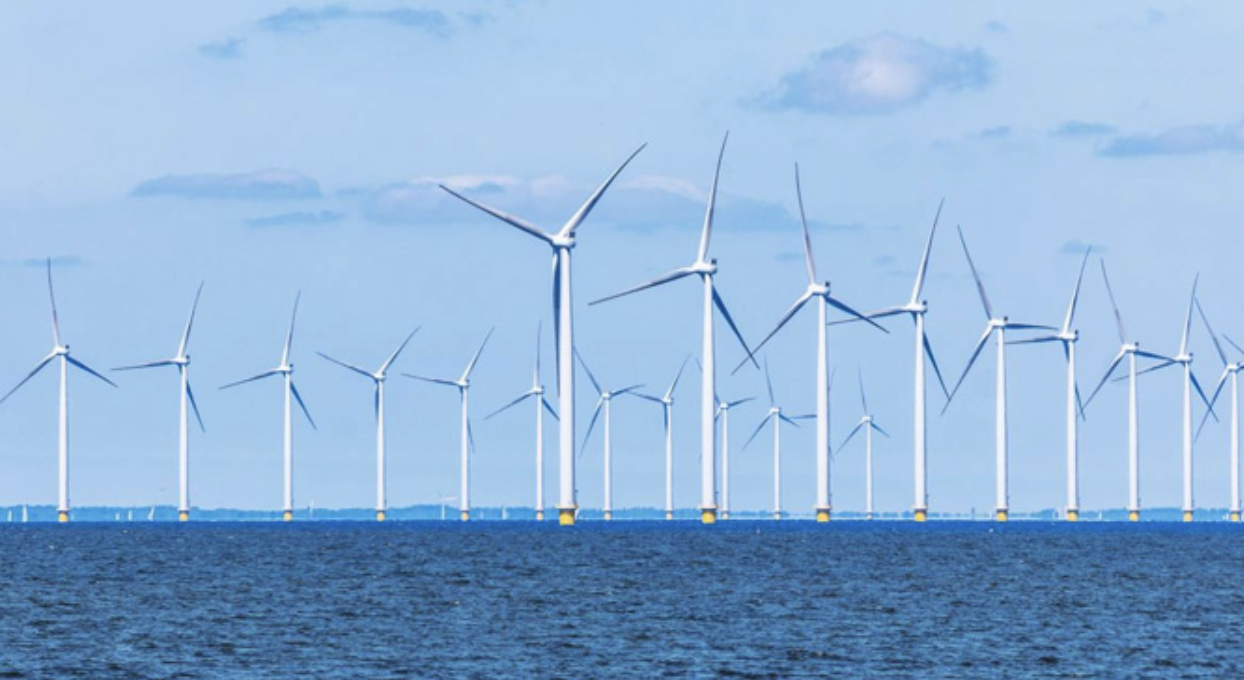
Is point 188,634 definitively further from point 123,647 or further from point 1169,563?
point 1169,563

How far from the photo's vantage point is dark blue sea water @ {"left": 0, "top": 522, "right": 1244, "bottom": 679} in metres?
64.5

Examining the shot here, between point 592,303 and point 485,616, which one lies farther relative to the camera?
point 592,303

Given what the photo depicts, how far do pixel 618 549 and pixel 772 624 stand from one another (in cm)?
7316

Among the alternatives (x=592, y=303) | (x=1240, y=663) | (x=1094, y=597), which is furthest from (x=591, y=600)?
(x=592, y=303)

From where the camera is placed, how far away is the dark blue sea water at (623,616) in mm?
64500

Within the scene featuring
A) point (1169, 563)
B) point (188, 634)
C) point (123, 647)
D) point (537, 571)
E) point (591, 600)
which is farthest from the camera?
point (1169, 563)

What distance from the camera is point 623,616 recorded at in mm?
82125

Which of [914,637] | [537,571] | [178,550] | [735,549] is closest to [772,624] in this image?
[914,637]

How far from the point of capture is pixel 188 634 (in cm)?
7419

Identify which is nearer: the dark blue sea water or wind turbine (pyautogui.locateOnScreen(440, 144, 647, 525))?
the dark blue sea water

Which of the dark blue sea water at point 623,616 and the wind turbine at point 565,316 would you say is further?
the wind turbine at point 565,316

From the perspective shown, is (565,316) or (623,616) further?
(565,316)

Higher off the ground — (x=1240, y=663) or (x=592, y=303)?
(x=592, y=303)

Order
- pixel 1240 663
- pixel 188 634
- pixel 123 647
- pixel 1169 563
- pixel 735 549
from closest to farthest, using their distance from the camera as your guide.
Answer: pixel 1240 663
pixel 123 647
pixel 188 634
pixel 1169 563
pixel 735 549
